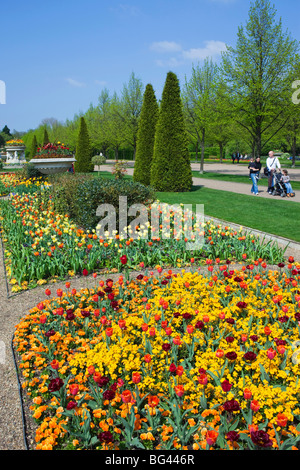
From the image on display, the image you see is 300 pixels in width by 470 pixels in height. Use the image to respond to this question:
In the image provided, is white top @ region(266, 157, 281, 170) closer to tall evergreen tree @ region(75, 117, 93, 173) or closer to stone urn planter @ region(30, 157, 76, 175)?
stone urn planter @ region(30, 157, 76, 175)

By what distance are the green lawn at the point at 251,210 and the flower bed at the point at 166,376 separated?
13.5ft

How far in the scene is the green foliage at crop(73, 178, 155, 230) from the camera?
7.79 meters

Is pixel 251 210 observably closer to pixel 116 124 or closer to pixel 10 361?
pixel 10 361

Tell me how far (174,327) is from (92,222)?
4.57 meters

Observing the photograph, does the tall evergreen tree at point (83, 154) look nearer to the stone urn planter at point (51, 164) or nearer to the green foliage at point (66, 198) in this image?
the stone urn planter at point (51, 164)

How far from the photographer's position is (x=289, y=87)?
20031mm

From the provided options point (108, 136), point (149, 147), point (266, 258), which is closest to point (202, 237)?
point (266, 258)

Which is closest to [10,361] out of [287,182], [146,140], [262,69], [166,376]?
[166,376]

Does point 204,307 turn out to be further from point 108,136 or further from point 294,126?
point 108,136

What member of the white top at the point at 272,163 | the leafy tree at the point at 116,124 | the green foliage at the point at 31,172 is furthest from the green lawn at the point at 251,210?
the leafy tree at the point at 116,124

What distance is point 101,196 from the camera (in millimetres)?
7785

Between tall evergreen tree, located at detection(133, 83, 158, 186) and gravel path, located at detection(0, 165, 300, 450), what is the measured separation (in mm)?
12523

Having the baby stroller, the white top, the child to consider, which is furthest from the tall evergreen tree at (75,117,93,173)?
the child

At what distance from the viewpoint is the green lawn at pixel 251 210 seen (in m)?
8.27
